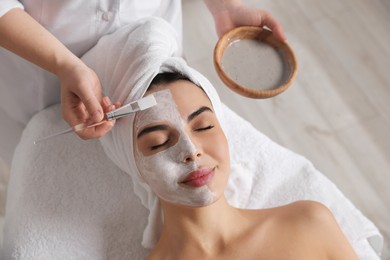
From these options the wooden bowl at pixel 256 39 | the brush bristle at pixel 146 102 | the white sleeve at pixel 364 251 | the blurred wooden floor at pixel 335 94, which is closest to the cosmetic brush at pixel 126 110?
the brush bristle at pixel 146 102

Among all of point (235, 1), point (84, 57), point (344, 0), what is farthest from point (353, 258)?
point (344, 0)

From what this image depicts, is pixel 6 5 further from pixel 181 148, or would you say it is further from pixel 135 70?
pixel 181 148

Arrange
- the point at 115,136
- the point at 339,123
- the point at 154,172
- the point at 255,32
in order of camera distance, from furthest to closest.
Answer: the point at 339,123 → the point at 255,32 → the point at 115,136 → the point at 154,172

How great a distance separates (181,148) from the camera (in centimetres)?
107

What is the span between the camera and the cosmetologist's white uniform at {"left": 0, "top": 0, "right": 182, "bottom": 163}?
47.2 inches

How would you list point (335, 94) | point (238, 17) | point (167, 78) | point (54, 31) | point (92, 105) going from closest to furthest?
point (92, 105) → point (167, 78) → point (54, 31) → point (238, 17) → point (335, 94)

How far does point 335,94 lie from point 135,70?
50.7 inches

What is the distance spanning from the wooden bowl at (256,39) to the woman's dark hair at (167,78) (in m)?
0.11

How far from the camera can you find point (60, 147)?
1416 millimetres

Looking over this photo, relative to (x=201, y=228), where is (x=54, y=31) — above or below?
above

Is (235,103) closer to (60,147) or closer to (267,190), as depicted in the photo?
(267,190)

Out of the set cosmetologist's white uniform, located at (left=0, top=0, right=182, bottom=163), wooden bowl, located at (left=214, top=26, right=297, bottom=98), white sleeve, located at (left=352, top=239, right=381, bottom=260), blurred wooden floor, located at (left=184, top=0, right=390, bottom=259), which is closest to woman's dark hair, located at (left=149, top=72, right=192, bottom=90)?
wooden bowl, located at (left=214, top=26, right=297, bottom=98)

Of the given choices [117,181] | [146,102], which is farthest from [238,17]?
[117,181]

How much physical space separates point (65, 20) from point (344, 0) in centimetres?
167
